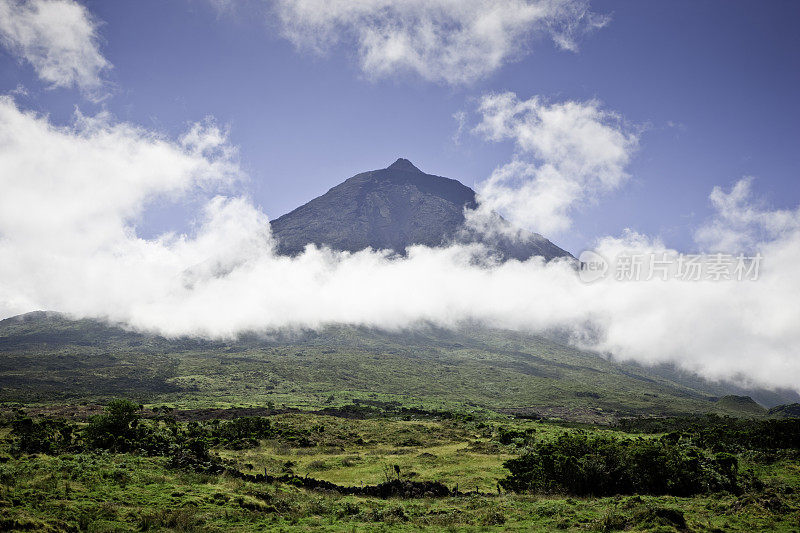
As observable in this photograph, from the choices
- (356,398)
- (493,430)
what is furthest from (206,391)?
(493,430)

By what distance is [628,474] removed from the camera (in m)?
36.6

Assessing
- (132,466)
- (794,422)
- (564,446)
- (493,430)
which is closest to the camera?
(132,466)

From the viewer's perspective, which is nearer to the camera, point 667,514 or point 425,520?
point 667,514

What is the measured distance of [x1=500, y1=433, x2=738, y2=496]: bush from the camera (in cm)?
3519

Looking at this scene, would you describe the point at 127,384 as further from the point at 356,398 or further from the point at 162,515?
the point at 162,515

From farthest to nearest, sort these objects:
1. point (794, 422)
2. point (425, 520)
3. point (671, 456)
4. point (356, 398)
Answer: point (356, 398) → point (794, 422) → point (671, 456) → point (425, 520)

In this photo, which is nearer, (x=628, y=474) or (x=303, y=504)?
(x=303, y=504)

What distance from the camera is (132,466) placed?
33.9 metres

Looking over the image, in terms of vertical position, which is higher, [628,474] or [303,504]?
[628,474]

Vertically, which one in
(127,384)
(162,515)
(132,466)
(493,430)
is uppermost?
(162,515)

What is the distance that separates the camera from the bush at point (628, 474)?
→ 35188 mm

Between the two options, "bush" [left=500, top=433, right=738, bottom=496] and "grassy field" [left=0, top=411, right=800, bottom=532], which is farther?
"bush" [left=500, top=433, right=738, bottom=496]

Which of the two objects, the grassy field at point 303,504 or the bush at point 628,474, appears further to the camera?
the bush at point 628,474

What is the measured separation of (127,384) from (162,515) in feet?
644
